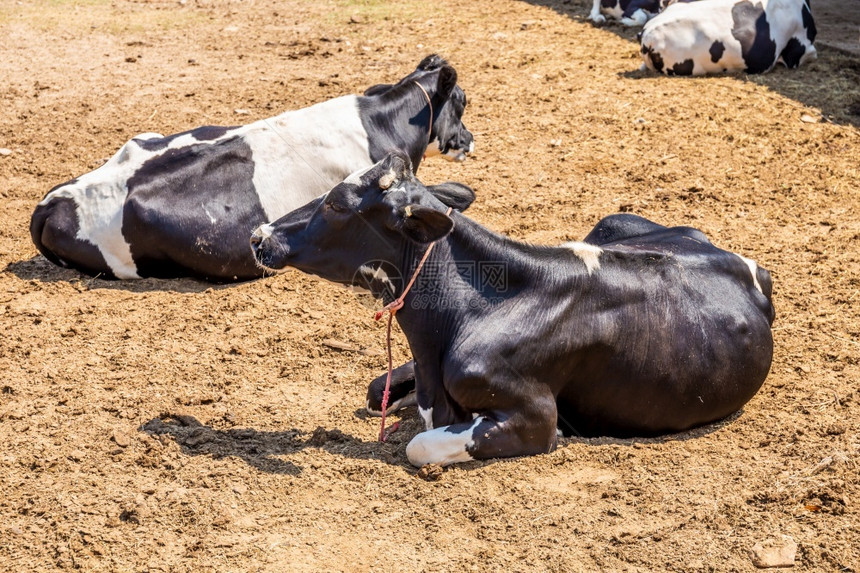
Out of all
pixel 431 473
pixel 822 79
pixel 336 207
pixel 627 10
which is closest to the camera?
pixel 431 473

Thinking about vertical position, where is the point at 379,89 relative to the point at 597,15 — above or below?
above

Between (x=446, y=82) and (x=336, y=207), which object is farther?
(x=446, y=82)

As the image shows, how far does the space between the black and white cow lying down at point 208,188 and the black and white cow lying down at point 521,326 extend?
2.37 metres

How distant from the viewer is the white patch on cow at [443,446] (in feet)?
18.1

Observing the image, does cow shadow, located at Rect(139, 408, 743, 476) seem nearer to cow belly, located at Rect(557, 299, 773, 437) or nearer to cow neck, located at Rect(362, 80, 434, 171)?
cow belly, located at Rect(557, 299, 773, 437)

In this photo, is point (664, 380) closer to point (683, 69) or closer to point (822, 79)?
point (683, 69)

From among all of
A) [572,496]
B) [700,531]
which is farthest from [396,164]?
[700,531]

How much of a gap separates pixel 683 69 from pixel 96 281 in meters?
7.65

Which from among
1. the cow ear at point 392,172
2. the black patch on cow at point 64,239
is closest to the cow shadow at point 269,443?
the cow ear at point 392,172

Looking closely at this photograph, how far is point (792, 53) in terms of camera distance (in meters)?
13.0

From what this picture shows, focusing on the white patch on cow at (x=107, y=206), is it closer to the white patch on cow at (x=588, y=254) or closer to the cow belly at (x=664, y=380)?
the white patch on cow at (x=588, y=254)

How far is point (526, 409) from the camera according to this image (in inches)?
220

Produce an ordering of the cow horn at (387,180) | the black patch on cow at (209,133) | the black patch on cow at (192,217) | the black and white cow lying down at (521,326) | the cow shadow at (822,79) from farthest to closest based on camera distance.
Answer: the cow shadow at (822,79) < the black patch on cow at (209,133) < the black patch on cow at (192,217) < the cow horn at (387,180) < the black and white cow lying down at (521,326)

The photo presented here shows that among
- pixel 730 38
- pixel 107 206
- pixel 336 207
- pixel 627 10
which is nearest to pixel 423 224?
pixel 336 207
